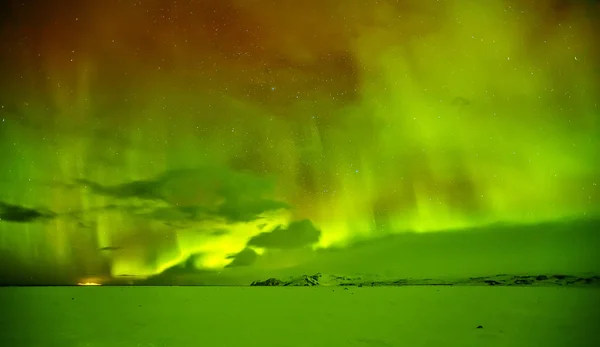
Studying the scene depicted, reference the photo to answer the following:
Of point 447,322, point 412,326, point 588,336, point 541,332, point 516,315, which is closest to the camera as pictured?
point 588,336

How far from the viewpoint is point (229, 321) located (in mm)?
20234

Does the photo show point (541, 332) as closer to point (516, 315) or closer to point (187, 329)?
point (516, 315)

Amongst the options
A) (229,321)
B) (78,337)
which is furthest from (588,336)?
(78,337)

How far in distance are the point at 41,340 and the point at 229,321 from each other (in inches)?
327

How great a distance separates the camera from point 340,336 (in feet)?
48.1

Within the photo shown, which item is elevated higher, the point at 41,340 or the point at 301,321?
the point at 41,340

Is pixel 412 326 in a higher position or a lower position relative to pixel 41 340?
lower

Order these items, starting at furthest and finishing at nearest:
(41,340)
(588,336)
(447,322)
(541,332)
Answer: (447,322) → (541,332) → (588,336) → (41,340)

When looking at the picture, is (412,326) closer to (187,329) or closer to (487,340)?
(487,340)

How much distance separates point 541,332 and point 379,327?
249 inches

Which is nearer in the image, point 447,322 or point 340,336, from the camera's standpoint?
point 340,336

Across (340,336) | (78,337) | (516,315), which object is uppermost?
(78,337)

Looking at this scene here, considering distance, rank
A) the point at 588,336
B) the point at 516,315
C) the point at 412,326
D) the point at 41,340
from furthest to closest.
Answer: the point at 516,315 < the point at 412,326 < the point at 588,336 < the point at 41,340

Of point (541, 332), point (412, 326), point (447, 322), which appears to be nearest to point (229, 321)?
point (412, 326)
